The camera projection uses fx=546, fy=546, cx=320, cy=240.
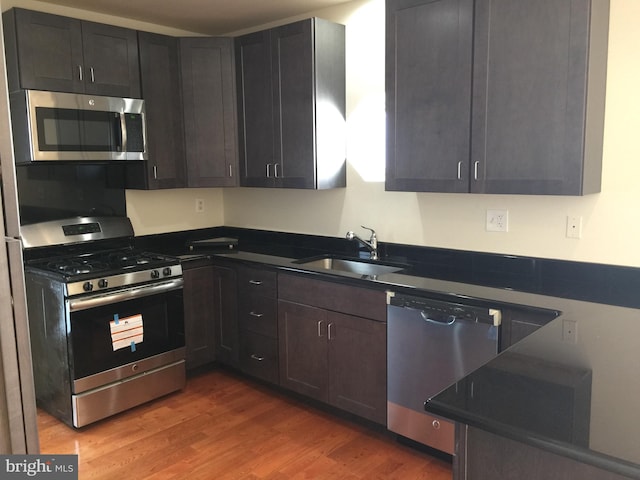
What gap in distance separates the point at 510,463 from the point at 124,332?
249cm

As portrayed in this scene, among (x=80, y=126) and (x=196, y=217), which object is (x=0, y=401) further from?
(x=196, y=217)

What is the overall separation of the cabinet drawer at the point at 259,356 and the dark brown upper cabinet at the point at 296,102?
40.2 inches

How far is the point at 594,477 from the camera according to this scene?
124 cm

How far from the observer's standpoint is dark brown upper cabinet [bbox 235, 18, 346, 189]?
3.38 metres

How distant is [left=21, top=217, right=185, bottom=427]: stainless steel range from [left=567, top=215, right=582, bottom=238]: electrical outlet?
90.8 inches

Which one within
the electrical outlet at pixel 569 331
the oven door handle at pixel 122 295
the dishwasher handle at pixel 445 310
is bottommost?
the oven door handle at pixel 122 295

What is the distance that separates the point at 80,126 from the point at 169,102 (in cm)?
69

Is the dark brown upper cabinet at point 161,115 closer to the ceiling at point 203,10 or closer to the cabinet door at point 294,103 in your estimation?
the ceiling at point 203,10

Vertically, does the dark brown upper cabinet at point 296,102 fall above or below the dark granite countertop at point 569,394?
above

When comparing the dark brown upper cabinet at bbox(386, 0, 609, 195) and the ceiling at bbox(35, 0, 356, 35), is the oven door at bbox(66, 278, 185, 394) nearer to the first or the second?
the dark brown upper cabinet at bbox(386, 0, 609, 195)

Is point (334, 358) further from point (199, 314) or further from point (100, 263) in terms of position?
point (100, 263)

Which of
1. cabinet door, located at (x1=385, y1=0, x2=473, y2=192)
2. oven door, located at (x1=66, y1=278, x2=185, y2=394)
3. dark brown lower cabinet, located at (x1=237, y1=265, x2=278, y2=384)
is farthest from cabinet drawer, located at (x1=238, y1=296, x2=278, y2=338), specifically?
cabinet door, located at (x1=385, y1=0, x2=473, y2=192)

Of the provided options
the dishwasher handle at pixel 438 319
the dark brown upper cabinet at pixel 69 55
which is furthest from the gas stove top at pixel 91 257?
the dishwasher handle at pixel 438 319

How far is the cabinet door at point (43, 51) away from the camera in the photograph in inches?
120
